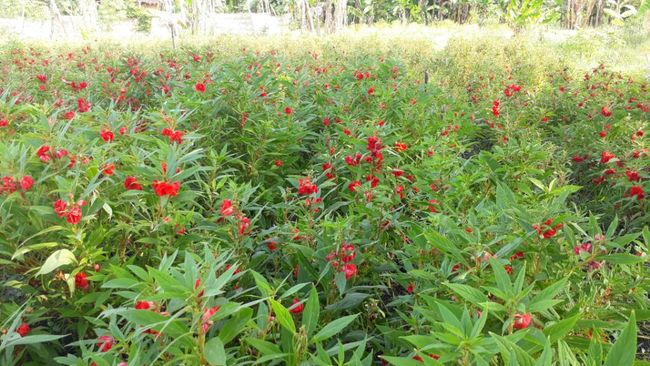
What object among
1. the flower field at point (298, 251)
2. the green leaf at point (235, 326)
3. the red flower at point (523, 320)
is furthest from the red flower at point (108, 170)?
the red flower at point (523, 320)

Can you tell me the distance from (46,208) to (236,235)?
0.70 metres

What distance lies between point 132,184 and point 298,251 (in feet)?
2.43

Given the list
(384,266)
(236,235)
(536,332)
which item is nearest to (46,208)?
(236,235)

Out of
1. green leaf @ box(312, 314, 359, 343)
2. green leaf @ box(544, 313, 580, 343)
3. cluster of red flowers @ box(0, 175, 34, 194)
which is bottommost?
green leaf @ box(312, 314, 359, 343)

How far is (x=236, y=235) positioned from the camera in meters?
1.90

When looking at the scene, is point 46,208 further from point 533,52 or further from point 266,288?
point 533,52

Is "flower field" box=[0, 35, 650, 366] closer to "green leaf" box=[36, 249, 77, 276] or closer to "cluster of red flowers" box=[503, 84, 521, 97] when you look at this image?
"green leaf" box=[36, 249, 77, 276]

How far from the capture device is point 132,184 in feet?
6.10

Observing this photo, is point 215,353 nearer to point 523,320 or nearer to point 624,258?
point 523,320

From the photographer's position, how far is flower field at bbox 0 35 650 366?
3.84ft

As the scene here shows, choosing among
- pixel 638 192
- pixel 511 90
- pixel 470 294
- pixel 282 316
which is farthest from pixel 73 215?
pixel 511 90

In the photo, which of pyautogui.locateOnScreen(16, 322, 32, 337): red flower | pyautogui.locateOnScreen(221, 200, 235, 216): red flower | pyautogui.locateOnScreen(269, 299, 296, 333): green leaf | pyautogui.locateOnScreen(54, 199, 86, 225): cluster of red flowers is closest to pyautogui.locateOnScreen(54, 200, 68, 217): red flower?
pyautogui.locateOnScreen(54, 199, 86, 225): cluster of red flowers

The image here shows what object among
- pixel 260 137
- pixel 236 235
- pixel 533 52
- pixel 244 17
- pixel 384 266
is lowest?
pixel 384 266

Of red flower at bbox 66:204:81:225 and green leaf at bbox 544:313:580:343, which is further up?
A: red flower at bbox 66:204:81:225
